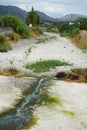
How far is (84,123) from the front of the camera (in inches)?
1012

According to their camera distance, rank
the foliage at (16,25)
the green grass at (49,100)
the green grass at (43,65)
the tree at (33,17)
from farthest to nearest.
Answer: the tree at (33,17)
the foliage at (16,25)
the green grass at (43,65)
the green grass at (49,100)

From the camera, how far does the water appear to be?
24.7 m

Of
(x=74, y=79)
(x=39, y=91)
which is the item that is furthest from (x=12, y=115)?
(x=74, y=79)

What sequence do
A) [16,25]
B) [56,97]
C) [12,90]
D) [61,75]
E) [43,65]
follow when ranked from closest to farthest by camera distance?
[56,97], [12,90], [61,75], [43,65], [16,25]

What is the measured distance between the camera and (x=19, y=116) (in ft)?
88.3

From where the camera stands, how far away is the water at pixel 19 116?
81.0ft

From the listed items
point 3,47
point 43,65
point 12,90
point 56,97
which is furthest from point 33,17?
point 56,97

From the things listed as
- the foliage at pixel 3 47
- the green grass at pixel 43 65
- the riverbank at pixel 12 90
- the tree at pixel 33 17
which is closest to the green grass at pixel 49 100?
the riverbank at pixel 12 90

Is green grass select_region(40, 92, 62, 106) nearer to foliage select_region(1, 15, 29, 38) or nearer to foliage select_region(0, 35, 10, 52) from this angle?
foliage select_region(0, 35, 10, 52)

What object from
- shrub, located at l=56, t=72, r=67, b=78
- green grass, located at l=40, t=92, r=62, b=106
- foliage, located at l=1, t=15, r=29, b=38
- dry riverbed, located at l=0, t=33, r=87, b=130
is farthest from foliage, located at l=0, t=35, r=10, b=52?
green grass, located at l=40, t=92, r=62, b=106

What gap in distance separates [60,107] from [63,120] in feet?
10.6

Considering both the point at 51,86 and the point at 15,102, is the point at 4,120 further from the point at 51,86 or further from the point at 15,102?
the point at 51,86

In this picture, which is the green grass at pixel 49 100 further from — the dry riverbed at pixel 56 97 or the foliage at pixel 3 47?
the foliage at pixel 3 47

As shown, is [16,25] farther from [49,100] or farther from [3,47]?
[49,100]
